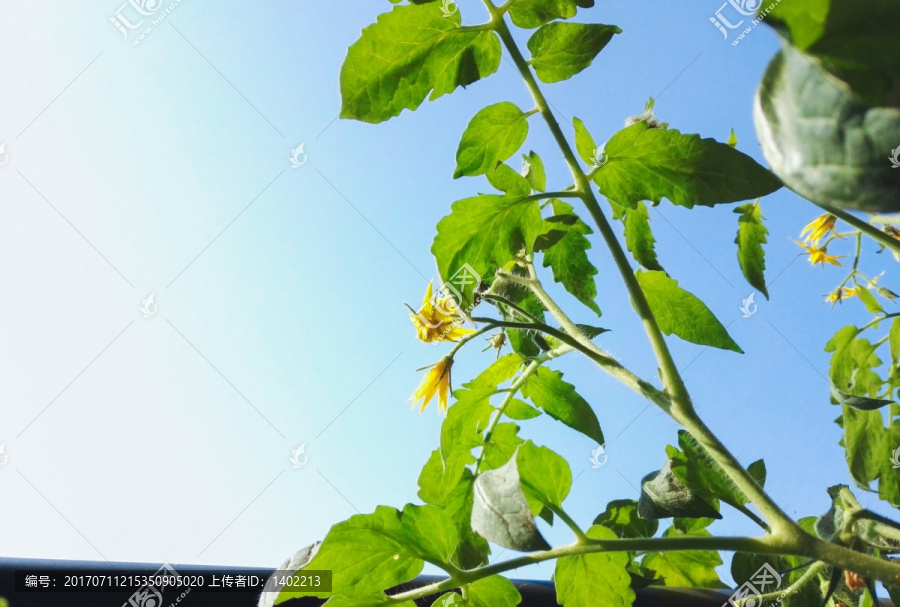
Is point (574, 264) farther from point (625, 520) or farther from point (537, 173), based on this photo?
point (625, 520)

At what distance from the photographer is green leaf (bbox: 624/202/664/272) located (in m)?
0.97

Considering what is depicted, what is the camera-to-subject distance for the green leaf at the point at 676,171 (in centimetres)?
70

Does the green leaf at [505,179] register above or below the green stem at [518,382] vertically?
above

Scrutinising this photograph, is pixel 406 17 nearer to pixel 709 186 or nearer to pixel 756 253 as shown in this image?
pixel 709 186

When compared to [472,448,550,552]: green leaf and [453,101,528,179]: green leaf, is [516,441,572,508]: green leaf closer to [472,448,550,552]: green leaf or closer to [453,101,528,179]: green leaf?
[472,448,550,552]: green leaf

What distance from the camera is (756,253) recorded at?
3.54ft

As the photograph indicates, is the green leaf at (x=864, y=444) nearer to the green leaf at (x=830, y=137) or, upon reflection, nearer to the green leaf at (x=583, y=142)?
the green leaf at (x=583, y=142)

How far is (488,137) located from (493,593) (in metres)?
0.60

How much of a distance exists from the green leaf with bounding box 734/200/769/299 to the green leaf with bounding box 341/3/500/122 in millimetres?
543

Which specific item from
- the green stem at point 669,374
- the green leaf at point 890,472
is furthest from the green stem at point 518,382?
the green leaf at point 890,472

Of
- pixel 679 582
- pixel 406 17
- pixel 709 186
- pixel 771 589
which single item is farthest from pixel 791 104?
pixel 679 582

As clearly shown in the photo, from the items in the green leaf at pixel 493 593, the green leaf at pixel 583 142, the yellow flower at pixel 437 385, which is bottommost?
the green leaf at pixel 493 593

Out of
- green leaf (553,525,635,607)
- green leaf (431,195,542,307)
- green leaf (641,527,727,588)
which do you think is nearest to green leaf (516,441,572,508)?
green leaf (553,525,635,607)

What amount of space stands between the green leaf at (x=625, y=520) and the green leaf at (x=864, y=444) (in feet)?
1.04
